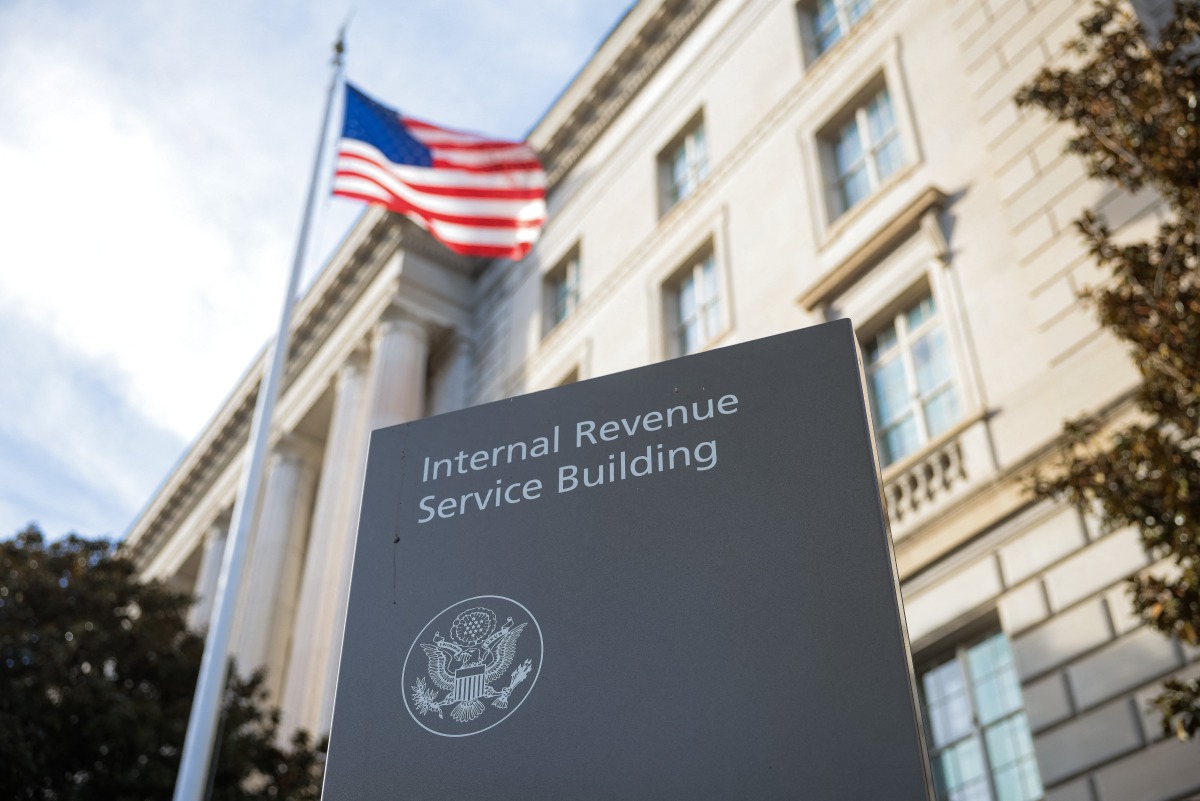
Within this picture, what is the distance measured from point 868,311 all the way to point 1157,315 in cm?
701

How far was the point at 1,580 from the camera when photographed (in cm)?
1556

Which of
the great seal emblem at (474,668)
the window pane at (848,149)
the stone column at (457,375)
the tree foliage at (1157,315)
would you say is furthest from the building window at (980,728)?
the stone column at (457,375)

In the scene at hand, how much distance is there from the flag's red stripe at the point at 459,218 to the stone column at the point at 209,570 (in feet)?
55.5

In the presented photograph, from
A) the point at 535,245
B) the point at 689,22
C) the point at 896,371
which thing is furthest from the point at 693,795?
the point at 535,245

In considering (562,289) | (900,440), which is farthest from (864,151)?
(562,289)

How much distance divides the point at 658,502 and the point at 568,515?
0.73ft

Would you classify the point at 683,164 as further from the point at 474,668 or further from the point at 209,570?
the point at 474,668

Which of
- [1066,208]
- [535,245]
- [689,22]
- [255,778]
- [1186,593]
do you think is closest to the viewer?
[1186,593]

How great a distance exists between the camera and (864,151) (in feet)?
58.4

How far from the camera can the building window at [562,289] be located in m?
24.5

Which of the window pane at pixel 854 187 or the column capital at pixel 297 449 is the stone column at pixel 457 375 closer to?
the column capital at pixel 297 449

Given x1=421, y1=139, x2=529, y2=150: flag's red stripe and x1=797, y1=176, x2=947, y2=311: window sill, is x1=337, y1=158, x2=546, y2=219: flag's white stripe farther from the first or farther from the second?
x1=797, y1=176, x2=947, y2=311: window sill

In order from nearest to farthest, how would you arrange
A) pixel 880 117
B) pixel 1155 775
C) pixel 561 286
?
1. pixel 1155 775
2. pixel 880 117
3. pixel 561 286

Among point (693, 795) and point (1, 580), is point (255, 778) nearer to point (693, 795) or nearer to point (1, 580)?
point (1, 580)
